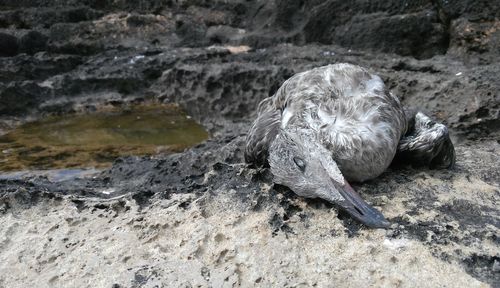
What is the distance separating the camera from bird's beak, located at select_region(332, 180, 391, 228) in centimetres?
325

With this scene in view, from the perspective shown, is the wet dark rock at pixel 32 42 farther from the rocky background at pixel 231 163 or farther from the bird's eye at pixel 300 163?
the bird's eye at pixel 300 163

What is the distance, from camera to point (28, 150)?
6551 millimetres

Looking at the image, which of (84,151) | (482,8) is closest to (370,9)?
(482,8)

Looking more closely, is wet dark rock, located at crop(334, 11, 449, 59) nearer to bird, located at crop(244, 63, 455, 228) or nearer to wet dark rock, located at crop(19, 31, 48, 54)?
bird, located at crop(244, 63, 455, 228)

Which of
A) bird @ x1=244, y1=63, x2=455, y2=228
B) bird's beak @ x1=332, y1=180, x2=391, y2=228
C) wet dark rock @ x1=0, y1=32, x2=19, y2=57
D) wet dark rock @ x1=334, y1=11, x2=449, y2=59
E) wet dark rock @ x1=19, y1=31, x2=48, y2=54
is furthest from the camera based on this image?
wet dark rock @ x1=19, y1=31, x2=48, y2=54

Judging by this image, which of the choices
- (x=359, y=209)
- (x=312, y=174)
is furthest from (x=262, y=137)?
(x=359, y=209)

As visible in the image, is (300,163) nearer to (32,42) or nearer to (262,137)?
(262,137)

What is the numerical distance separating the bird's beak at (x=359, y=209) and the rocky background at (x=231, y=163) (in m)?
0.06

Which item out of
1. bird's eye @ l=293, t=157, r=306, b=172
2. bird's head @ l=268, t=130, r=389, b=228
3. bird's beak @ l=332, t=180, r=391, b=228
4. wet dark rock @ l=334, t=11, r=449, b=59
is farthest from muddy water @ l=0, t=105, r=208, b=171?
bird's beak @ l=332, t=180, r=391, b=228

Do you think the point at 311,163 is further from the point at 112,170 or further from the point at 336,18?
the point at 336,18

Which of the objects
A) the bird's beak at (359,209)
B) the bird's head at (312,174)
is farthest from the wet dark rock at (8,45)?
the bird's beak at (359,209)

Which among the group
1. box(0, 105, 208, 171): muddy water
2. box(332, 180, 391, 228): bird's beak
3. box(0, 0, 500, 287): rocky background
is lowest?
box(0, 105, 208, 171): muddy water

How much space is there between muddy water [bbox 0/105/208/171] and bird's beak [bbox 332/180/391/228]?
3.39 metres

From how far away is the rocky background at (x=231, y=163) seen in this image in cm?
307
